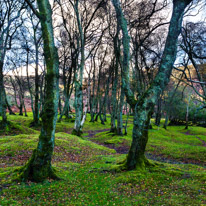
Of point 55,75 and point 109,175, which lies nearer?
point 55,75

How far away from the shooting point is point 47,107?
5598 millimetres

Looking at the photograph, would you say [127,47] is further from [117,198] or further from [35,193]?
[35,193]

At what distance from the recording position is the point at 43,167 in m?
5.60

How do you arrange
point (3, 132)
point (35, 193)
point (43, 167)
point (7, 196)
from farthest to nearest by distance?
1. point (3, 132)
2. point (43, 167)
3. point (35, 193)
4. point (7, 196)

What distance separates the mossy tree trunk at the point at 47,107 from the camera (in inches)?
218

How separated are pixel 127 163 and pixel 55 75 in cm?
444

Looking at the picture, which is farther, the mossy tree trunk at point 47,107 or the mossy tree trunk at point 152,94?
the mossy tree trunk at point 152,94

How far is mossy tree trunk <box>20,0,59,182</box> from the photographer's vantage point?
5.53 metres

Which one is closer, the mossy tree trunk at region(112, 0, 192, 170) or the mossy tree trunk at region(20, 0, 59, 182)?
the mossy tree trunk at region(20, 0, 59, 182)

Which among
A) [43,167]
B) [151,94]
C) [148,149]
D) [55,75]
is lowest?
[148,149]

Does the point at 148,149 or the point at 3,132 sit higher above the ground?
the point at 3,132

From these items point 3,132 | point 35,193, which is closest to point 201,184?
point 35,193

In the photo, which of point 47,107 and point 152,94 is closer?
point 47,107

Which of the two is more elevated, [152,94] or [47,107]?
[152,94]
